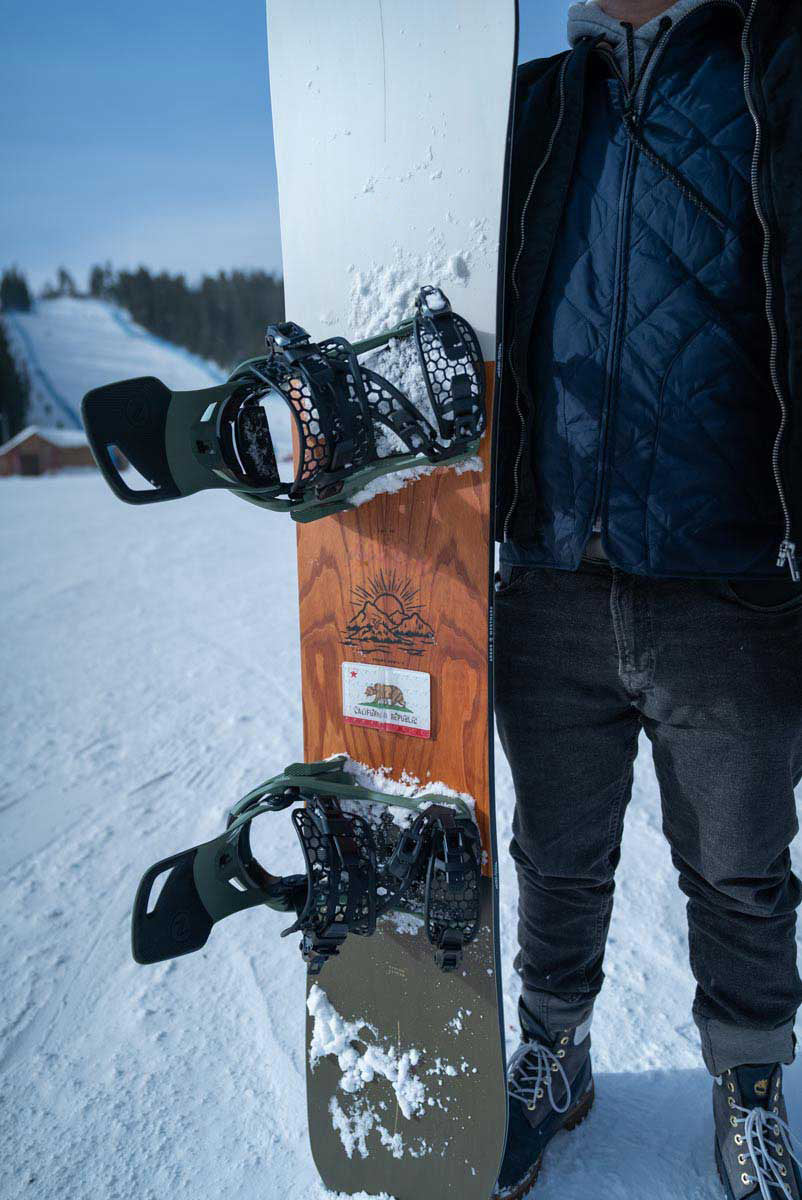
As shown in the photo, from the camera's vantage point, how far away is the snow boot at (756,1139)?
46.5 inches

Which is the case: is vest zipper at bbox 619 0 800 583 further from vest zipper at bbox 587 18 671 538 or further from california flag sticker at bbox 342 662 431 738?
california flag sticker at bbox 342 662 431 738

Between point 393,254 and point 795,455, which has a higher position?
point 393,254

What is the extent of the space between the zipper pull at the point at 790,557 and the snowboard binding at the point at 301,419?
17.6 inches

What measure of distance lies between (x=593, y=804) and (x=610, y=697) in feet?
0.63

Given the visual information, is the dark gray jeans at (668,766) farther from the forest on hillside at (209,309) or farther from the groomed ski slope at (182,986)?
the forest on hillside at (209,309)

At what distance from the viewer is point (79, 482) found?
12.7m

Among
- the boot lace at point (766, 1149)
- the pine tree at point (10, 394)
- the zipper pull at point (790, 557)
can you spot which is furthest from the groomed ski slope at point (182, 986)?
the pine tree at point (10, 394)

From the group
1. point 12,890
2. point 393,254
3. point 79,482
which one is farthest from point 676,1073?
point 79,482

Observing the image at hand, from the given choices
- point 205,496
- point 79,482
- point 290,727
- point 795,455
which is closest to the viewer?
point 795,455

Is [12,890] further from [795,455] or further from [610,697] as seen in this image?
[795,455]

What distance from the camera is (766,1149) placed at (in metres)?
1.20

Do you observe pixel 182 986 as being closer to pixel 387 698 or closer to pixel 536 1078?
pixel 536 1078

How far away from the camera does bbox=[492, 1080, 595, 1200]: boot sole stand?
1249 millimetres

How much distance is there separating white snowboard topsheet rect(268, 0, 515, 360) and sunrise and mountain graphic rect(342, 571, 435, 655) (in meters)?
0.41
